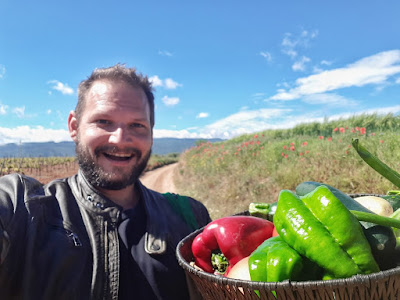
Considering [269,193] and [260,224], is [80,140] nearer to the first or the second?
[260,224]

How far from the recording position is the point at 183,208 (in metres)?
2.31

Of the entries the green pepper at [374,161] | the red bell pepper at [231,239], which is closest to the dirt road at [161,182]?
the red bell pepper at [231,239]

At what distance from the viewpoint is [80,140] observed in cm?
228

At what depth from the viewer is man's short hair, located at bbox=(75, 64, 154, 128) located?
2297 millimetres

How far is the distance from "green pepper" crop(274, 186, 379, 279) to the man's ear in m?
1.87

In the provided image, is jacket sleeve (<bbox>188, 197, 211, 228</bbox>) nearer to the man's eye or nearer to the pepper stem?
Result: the man's eye

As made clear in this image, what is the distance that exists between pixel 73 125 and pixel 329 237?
206 cm

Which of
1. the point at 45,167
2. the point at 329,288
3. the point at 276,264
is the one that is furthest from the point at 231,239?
the point at 45,167

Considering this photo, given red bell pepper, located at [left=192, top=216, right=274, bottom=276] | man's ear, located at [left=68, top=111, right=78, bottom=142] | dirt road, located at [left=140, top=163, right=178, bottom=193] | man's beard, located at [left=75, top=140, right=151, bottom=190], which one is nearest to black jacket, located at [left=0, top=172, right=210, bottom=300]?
man's beard, located at [left=75, top=140, right=151, bottom=190]

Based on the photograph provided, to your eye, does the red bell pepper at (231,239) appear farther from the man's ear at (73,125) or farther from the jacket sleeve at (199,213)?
the man's ear at (73,125)

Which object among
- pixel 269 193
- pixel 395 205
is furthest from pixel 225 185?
pixel 395 205

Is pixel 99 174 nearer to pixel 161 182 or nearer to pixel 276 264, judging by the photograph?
pixel 276 264

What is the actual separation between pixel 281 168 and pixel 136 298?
725cm

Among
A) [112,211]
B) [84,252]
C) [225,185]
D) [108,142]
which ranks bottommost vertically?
[225,185]
